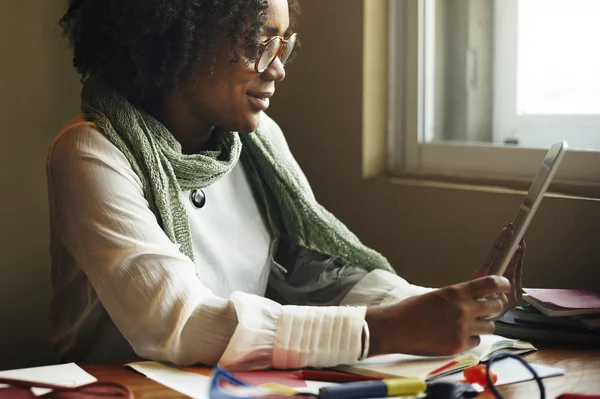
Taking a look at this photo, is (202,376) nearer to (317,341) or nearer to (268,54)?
(317,341)

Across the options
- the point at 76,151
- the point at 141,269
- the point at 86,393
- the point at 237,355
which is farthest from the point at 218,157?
the point at 86,393

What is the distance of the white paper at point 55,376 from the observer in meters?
1.00

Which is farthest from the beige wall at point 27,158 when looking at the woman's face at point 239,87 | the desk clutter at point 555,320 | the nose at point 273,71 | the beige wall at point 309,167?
the desk clutter at point 555,320

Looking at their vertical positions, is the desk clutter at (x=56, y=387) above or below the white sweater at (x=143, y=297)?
below

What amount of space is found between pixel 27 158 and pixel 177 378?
1022 millimetres

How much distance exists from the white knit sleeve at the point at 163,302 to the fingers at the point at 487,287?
15 centimetres

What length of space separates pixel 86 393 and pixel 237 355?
8.2 inches

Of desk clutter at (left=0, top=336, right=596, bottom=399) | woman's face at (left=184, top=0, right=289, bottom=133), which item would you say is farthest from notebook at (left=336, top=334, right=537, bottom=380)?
woman's face at (left=184, top=0, right=289, bottom=133)

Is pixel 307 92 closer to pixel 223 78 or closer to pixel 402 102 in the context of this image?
pixel 402 102

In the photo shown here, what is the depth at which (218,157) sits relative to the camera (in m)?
1.50

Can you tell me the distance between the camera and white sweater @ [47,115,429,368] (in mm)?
1069

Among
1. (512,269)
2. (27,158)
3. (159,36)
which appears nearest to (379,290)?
(512,269)

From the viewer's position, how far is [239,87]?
1.39 metres

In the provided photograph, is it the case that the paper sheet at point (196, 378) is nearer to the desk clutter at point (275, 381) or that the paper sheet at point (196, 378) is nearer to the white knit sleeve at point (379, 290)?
the desk clutter at point (275, 381)
